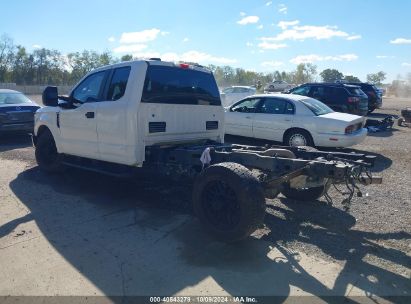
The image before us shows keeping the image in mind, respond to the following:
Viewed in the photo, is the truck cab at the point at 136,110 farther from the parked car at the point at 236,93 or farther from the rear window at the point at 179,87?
the parked car at the point at 236,93

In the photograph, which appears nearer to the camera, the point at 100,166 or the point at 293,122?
the point at 100,166

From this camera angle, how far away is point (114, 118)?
18.2ft

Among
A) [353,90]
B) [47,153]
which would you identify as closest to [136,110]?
[47,153]

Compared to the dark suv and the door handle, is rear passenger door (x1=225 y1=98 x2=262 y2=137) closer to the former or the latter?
the dark suv

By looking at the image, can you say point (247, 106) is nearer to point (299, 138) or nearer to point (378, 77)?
point (299, 138)

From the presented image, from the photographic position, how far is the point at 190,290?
3385mm

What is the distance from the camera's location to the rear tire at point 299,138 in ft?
31.3

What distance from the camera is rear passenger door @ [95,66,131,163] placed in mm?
5461

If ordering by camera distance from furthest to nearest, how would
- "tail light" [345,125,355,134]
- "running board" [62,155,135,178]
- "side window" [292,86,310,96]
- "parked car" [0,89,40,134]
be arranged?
"side window" [292,86,310,96] → "parked car" [0,89,40,134] → "tail light" [345,125,355,134] → "running board" [62,155,135,178]

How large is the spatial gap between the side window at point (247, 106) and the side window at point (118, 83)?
5551 mm

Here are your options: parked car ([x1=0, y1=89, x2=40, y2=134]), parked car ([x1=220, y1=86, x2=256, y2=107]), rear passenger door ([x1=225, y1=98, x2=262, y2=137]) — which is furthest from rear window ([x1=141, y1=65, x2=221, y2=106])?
parked car ([x1=220, y1=86, x2=256, y2=107])

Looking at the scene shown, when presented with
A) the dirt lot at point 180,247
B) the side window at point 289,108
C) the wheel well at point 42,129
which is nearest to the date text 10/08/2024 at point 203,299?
the dirt lot at point 180,247

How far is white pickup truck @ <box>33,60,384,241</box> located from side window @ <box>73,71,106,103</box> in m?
0.02

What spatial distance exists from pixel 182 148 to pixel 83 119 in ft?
6.17
